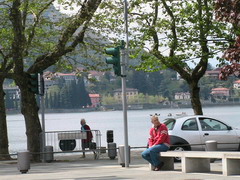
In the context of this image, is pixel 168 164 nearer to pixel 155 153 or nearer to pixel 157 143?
pixel 155 153

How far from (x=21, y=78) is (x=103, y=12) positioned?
13.0ft

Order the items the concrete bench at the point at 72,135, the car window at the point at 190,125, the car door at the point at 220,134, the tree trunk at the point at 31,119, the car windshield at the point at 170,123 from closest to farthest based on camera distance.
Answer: the car windshield at the point at 170,123 < the car window at the point at 190,125 < the car door at the point at 220,134 < the tree trunk at the point at 31,119 < the concrete bench at the point at 72,135

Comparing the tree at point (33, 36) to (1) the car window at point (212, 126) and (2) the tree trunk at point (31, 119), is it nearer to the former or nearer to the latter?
(2) the tree trunk at point (31, 119)

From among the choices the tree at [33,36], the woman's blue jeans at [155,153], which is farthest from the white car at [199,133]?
the woman's blue jeans at [155,153]

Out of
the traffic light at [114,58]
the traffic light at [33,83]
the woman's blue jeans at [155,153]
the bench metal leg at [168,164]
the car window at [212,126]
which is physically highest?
the traffic light at [114,58]

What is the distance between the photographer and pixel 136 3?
105 feet

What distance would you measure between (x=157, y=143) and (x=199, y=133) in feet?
23.4

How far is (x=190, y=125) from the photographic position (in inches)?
1036

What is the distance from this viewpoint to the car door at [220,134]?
26578mm

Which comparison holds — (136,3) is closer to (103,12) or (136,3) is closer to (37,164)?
(103,12)

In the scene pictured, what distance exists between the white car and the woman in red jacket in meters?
5.88

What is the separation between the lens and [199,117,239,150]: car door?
26.6m

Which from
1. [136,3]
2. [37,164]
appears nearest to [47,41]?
[136,3]

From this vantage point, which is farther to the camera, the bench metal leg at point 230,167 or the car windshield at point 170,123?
the car windshield at point 170,123
